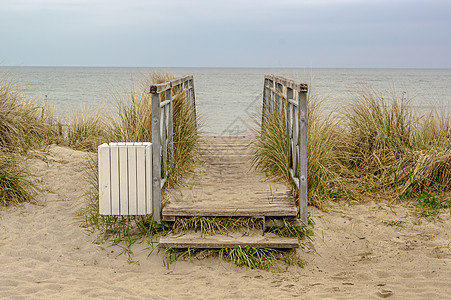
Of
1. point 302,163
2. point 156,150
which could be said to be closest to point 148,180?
point 156,150

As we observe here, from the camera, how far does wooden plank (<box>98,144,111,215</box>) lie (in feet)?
15.4

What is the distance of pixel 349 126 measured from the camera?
7.20 meters

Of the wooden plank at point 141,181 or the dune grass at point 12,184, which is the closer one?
the wooden plank at point 141,181

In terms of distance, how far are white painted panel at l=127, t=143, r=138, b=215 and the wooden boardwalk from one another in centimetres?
30

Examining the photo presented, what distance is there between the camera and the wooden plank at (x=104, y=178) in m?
4.69

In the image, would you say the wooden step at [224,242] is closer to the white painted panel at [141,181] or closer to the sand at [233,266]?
the sand at [233,266]

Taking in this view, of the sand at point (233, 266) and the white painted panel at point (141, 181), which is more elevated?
the white painted panel at point (141, 181)

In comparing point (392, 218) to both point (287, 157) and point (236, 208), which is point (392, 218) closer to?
point (287, 157)

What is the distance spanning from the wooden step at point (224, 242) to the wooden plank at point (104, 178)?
63 centimetres

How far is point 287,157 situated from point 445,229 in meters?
1.86

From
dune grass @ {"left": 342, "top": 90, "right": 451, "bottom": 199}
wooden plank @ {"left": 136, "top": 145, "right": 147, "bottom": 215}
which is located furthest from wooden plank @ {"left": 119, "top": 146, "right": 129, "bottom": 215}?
dune grass @ {"left": 342, "top": 90, "right": 451, "bottom": 199}

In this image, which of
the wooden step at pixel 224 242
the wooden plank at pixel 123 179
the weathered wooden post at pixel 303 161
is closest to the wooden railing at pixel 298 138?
the weathered wooden post at pixel 303 161

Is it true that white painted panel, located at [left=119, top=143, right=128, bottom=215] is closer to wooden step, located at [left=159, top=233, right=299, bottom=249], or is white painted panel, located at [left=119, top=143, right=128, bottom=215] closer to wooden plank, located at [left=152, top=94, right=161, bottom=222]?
wooden plank, located at [left=152, top=94, right=161, bottom=222]

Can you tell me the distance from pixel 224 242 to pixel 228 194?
0.99 metres
